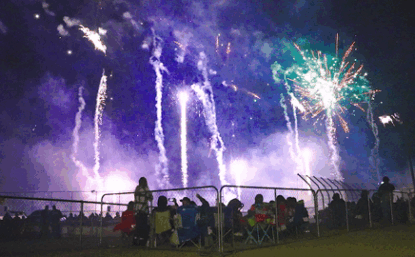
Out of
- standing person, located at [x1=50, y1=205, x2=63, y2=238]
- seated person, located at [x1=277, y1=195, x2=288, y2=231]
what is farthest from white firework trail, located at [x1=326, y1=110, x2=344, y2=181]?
standing person, located at [x1=50, y1=205, x2=63, y2=238]

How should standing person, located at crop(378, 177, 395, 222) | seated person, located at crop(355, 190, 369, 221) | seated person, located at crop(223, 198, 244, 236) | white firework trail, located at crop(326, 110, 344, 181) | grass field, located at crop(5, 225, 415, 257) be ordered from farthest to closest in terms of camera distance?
white firework trail, located at crop(326, 110, 344, 181) < standing person, located at crop(378, 177, 395, 222) < seated person, located at crop(355, 190, 369, 221) < seated person, located at crop(223, 198, 244, 236) < grass field, located at crop(5, 225, 415, 257)

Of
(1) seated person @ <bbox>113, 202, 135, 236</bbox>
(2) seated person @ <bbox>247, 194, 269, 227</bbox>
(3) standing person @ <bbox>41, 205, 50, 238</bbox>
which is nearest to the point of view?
(2) seated person @ <bbox>247, 194, 269, 227</bbox>

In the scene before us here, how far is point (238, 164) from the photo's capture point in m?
48.8

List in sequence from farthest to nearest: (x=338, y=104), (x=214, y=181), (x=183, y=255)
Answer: (x=214, y=181) < (x=338, y=104) < (x=183, y=255)

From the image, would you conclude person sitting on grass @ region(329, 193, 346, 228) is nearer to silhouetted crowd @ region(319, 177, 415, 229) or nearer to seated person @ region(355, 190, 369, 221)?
silhouetted crowd @ region(319, 177, 415, 229)

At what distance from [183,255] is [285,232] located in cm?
404

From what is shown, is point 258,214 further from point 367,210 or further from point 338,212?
point 367,210

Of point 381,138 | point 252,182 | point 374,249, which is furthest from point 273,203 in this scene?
point 381,138

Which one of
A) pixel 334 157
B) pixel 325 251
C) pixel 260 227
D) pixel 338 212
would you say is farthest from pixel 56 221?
pixel 334 157

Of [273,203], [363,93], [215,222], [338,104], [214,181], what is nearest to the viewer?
[215,222]

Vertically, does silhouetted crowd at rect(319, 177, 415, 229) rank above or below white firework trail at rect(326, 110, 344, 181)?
below

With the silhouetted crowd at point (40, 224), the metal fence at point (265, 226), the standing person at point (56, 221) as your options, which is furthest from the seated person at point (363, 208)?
the standing person at point (56, 221)

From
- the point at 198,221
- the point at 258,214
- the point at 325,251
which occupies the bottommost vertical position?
the point at 325,251

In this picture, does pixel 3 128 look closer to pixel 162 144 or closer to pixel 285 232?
pixel 162 144
